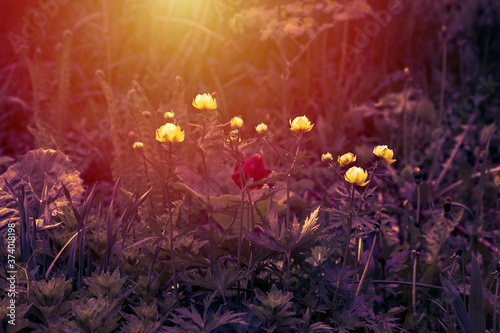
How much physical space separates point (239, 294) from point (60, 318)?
0.41m

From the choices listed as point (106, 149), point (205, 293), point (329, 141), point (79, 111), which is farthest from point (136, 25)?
point (205, 293)

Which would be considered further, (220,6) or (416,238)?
(220,6)

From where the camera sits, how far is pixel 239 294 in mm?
1133

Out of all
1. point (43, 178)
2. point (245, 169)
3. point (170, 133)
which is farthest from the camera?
point (43, 178)

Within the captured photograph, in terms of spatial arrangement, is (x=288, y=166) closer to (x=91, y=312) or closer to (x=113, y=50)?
(x=91, y=312)

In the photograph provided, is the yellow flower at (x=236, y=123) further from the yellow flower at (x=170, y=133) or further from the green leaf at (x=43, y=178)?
the green leaf at (x=43, y=178)

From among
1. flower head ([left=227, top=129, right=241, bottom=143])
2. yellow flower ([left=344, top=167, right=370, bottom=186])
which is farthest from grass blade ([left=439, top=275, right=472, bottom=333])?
flower head ([left=227, top=129, right=241, bottom=143])

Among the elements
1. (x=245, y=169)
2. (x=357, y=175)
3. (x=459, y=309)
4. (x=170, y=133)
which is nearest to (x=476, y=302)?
(x=459, y=309)

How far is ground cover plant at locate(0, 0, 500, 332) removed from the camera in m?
1.07

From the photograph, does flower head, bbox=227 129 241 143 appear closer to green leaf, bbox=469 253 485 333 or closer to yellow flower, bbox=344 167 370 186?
yellow flower, bbox=344 167 370 186

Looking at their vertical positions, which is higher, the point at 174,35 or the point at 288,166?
the point at 174,35

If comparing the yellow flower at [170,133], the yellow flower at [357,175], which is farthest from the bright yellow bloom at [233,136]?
the yellow flower at [357,175]

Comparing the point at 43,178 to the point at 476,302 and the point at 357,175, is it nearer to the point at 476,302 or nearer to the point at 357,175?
the point at 357,175

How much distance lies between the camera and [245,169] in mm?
1226
